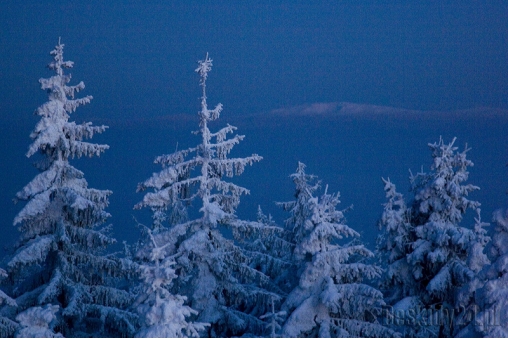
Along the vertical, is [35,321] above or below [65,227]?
below

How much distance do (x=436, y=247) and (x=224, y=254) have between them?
818 cm

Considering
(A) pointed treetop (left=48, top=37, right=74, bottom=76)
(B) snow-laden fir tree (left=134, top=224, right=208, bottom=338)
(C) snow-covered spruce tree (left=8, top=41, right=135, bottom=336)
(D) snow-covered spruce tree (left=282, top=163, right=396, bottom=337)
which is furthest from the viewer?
(A) pointed treetop (left=48, top=37, right=74, bottom=76)

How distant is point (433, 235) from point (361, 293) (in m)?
5.83

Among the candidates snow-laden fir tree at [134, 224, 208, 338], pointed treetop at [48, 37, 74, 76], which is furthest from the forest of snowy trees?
snow-laden fir tree at [134, 224, 208, 338]

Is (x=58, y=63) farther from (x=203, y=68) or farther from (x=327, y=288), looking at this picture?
(x=327, y=288)

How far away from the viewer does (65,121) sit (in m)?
21.0

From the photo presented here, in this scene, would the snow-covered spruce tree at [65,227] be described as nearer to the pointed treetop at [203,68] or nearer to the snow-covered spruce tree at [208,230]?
the snow-covered spruce tree at [208,230]

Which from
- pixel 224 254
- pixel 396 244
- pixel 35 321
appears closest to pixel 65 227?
pixel 224 254

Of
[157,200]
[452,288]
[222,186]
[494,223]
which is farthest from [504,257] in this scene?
[157,200]

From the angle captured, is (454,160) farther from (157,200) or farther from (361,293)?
(157,200)

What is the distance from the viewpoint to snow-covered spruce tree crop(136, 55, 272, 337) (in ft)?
71.3

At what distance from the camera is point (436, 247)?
23.5 m

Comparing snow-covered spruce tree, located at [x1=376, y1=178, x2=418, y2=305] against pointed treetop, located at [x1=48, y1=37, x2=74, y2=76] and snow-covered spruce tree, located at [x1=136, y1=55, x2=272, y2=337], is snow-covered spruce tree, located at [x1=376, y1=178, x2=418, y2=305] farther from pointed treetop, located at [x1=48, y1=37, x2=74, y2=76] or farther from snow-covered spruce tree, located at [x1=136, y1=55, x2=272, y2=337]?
pointed treetop, located at [x1=48, y1=37, x2=74, y2=76]

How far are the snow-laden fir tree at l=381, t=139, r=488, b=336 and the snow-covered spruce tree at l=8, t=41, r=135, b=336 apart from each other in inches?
420
